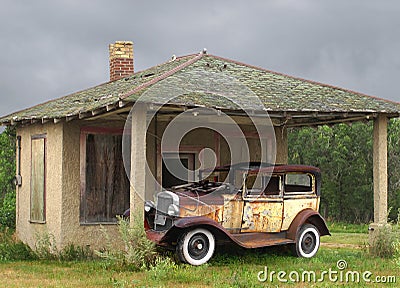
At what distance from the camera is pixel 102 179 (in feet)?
49.0

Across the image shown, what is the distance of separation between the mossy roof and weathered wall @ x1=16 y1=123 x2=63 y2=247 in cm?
46

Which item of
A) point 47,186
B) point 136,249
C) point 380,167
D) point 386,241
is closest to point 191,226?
point 136,249

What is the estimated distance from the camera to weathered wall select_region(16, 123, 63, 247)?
14633mm

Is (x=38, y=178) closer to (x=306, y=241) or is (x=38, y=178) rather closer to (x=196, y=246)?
(x=196, y=246)

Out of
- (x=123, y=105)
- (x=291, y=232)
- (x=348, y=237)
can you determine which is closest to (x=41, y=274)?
(x=123, y=105)

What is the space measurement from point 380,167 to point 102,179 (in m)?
6.00

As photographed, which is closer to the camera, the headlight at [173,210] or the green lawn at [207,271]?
the green lawn at [207,271]

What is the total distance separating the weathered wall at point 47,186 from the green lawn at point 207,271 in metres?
1.15

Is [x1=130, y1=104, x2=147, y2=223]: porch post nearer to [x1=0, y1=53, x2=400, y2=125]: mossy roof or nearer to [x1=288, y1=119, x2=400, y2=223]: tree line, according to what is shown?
[x1=0, y1=53, x2=400, y2=125]: mossy roof

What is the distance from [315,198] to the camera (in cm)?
1388

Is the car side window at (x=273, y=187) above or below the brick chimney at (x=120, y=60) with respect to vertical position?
below

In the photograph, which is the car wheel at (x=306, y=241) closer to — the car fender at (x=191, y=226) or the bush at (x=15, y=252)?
the car fender at (x=191, y=226)

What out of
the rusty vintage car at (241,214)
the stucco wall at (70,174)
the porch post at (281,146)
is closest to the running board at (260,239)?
the rusty vintage car at (241,214)

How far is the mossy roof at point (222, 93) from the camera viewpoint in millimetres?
12406
